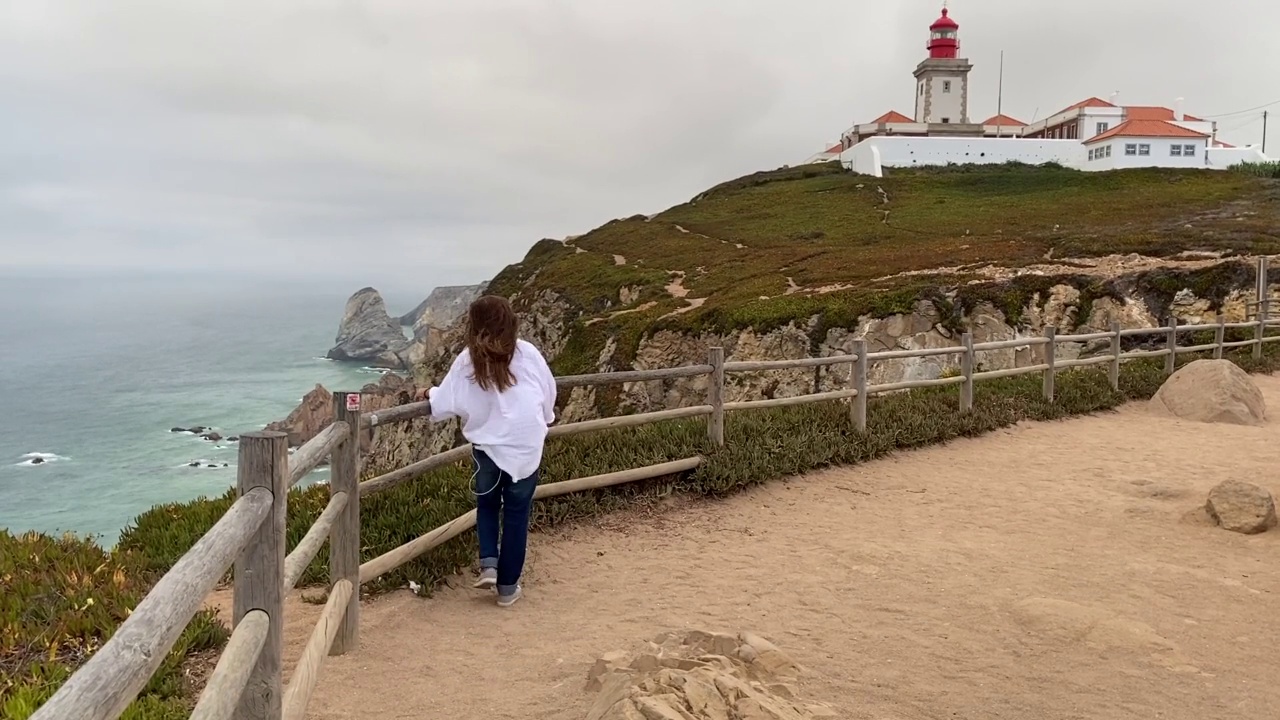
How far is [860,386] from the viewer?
1001 centimetres

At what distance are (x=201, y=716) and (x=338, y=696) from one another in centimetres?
190

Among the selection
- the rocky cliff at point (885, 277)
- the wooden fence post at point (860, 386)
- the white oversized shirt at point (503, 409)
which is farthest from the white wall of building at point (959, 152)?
the white oversized shirt at point (503, 409)

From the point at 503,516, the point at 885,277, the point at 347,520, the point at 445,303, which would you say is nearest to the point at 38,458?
the point at 885,277

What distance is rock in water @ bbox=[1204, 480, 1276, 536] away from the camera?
22.2 ft

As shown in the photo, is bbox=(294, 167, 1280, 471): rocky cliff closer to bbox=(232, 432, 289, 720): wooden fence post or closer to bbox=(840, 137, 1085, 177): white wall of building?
bbox=(840, 137, 1085, 177): white wall of building

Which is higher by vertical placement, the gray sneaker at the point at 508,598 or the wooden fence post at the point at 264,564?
the wooden fence post at the point at 264,564

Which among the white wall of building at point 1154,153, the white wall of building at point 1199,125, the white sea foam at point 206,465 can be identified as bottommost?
the white sea foam at point 206,465

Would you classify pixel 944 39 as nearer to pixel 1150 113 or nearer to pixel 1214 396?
pixel 1150 113

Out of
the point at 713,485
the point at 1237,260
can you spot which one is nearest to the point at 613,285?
the point at 1237,260

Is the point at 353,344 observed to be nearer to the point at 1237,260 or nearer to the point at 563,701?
the point at 1237,260

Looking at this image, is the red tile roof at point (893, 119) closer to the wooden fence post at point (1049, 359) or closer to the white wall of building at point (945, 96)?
the white wall of building at point (945, 96)

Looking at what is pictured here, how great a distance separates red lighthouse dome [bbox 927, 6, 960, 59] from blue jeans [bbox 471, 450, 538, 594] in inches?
3018

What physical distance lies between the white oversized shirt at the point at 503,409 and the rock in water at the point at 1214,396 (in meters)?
11.0

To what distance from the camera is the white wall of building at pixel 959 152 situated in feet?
207
